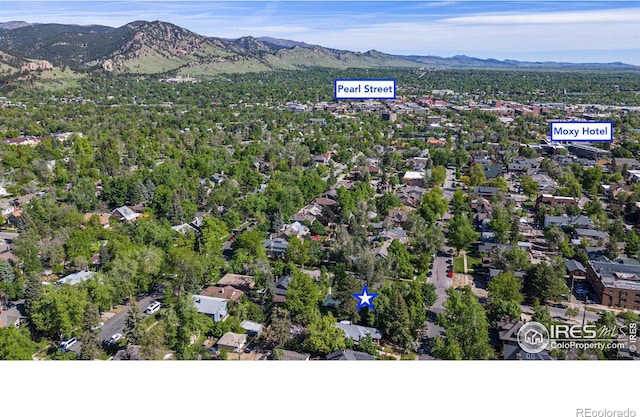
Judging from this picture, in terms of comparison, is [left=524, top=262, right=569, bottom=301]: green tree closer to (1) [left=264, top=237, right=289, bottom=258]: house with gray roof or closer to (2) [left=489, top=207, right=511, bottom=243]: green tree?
(2) [left=489, top=207, right=511, bottom=243]: green tree

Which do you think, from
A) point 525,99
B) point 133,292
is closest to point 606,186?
point 133,292

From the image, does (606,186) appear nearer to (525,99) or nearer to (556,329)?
(556,329)

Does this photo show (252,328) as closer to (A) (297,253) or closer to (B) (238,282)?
(B) (238,282)

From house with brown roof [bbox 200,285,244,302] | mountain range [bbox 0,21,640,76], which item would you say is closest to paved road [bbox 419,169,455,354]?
house with brown roof [bbox 200,285,244,302]

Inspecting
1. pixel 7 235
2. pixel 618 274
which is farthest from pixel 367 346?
pixel 7 235

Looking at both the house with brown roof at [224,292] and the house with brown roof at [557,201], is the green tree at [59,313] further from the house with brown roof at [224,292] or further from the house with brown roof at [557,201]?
the house with brown roof at [557,201]

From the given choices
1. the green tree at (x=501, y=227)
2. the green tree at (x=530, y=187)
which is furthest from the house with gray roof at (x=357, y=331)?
the green tree at (x=530, y=187)
